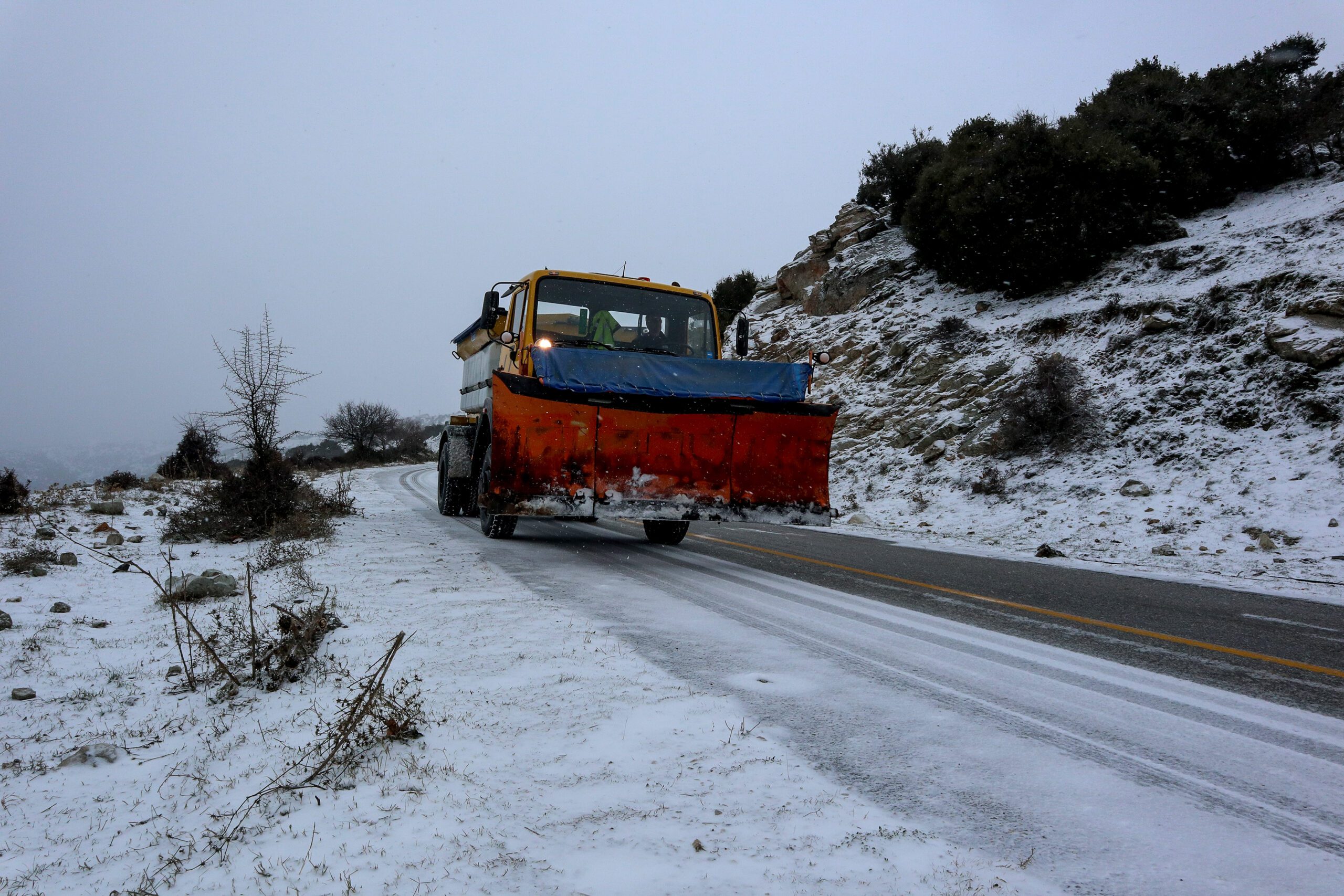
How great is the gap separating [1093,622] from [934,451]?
35.7 feet

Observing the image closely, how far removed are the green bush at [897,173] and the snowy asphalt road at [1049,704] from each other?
Result: 67.8 ft

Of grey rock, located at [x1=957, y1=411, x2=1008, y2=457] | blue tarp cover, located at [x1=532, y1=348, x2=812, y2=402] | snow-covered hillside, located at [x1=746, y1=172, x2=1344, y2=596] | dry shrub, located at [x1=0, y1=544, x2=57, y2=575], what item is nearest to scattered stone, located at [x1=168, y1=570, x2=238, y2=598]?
dry shrub, located at [x1=0, y1=544, x2=57, y2=575]

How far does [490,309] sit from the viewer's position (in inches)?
355

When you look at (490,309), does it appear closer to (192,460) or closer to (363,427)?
(192,460)

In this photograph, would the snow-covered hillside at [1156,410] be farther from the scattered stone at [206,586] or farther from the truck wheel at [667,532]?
the scattered stone at [206,586]

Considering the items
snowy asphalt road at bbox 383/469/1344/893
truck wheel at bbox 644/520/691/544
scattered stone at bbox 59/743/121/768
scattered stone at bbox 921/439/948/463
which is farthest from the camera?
scattered stone at bbox 921/439/948/463

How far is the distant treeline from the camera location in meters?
17.5

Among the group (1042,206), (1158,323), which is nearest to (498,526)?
(1158,323)

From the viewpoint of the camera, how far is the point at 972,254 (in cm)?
1991

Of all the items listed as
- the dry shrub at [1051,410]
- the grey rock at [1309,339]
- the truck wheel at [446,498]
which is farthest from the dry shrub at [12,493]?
the grey rock at [1309,339]

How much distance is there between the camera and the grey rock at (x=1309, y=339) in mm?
11727

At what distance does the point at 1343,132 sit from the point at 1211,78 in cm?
408

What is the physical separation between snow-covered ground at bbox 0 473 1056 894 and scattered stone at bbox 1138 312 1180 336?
1451 centimetres

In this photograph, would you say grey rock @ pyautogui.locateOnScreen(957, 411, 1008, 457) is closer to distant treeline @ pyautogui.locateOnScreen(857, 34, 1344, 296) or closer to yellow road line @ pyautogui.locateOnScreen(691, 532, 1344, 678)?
distant treeline @ pyautogui.locateOnScreen(857, 34, 1344, 296)
